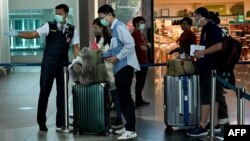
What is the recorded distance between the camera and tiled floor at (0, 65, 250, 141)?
22.5ft

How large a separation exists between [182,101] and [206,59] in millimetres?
826

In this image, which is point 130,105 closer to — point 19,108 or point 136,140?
point 136,140

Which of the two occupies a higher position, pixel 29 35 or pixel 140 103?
pixel 29 35

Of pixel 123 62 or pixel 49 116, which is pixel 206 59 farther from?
pixel 49 116

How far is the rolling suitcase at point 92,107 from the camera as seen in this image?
6.78 metres

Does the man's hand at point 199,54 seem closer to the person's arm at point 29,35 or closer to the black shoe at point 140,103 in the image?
the person's arm at point 29,35

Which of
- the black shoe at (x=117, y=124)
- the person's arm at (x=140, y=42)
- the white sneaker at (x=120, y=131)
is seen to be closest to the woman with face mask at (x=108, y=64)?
the black shoe at (x=117, y=124)

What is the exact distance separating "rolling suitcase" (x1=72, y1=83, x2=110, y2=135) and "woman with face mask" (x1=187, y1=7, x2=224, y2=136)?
1.20 m

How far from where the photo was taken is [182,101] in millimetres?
7078

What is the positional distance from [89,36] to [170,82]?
898 centimetres

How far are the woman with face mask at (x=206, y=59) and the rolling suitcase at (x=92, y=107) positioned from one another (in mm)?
1200

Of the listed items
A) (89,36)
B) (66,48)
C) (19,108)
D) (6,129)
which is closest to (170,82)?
(66,48)

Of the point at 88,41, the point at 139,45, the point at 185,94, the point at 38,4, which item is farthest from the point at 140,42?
the point at 38,4

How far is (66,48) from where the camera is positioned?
7141mm
